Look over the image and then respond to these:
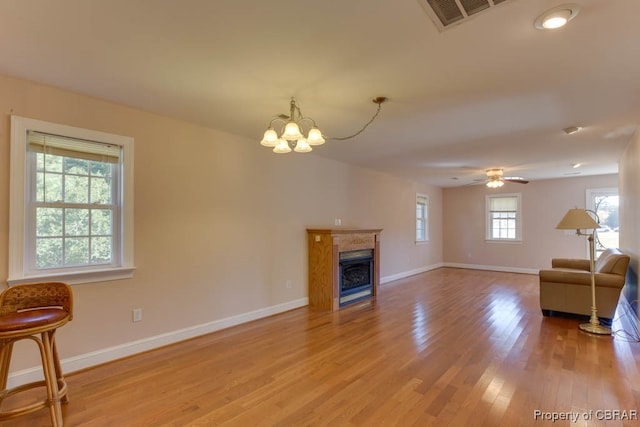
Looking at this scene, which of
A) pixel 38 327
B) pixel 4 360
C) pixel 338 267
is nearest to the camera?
pixel 38 327

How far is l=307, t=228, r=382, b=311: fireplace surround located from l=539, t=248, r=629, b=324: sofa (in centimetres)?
258

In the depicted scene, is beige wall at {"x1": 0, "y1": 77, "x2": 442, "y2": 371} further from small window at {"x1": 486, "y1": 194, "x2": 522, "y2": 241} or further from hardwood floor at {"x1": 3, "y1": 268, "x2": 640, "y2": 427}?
small window at {"x1": 486, "y1": 194, "x2": 522, "y2": 241}

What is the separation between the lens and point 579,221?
3898 millimetres

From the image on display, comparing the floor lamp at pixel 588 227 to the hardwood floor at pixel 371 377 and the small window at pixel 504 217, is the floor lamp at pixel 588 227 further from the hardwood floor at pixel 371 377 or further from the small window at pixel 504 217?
the small window at pixel 504 217

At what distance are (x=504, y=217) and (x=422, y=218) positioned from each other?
220 centimetres

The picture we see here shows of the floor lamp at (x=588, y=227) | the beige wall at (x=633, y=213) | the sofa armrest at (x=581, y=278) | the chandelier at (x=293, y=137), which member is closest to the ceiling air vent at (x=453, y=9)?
the chandelier at (x=293, y=137)

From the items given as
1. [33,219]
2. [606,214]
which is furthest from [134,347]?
[606,214]

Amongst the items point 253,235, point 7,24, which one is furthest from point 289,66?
point 253,235

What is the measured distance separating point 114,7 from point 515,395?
365cm

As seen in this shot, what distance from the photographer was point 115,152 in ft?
10.2

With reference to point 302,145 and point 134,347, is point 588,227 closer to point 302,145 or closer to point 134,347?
→ point 302,145

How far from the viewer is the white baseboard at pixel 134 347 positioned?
2592 mm

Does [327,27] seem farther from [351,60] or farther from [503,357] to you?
[503,357]

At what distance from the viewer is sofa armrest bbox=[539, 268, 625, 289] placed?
390cm
